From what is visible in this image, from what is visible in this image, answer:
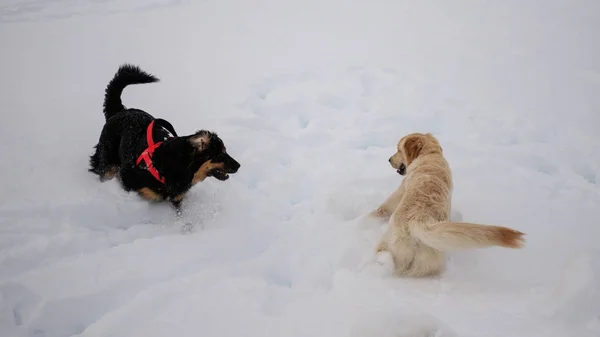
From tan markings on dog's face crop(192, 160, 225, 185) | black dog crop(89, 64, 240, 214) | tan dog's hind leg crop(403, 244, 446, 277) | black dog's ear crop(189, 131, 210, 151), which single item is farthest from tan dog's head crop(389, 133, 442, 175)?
black dog's ear crop(189, 131, 210, 151)

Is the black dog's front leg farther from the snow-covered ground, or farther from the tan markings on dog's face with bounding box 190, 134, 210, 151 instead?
the tan markings on dog's face with bounding box 190, 134, 210, 151

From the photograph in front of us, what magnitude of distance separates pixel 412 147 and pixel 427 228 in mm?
1396

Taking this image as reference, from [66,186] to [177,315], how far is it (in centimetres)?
206

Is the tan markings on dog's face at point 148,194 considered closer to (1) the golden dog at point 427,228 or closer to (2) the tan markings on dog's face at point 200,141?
(2) the tan markings on dog's face at point 200,141

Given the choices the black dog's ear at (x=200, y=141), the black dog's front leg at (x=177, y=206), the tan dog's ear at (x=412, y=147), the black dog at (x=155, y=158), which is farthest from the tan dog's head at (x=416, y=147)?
the black dog's front leg at (x=177, y=206)

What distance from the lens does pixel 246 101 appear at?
598 cm

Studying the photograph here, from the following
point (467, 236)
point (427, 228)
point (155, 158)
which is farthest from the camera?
point (155, 158)

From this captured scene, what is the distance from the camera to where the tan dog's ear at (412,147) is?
371cm

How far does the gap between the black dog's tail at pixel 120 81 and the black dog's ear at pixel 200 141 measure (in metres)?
1.28

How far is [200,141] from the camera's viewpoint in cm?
346

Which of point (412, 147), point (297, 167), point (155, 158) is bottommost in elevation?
point (155, 158)

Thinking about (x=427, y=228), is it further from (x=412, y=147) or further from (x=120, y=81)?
(x=120, y=81)

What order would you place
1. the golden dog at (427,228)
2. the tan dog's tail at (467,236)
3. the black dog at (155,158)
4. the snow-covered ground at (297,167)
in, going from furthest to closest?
the black dog at (155,158) < the snow-covered ground at (297,167) < the golden dog at (427,228) < the tan dog's tail at (467,236)

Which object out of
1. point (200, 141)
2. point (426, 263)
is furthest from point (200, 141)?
point (426, 263)
